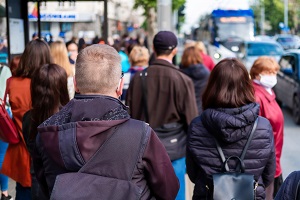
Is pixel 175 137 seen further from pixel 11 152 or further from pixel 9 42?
pixel 9 42

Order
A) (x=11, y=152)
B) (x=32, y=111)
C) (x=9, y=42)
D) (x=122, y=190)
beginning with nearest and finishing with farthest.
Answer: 1. (x=122, y=190)
2. (x=32, y=111)
3. (x=11, y=152)
4. (x=9, y=42)

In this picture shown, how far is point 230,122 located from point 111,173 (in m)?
1.30

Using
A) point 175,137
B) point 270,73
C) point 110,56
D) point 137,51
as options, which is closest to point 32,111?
point 175,137

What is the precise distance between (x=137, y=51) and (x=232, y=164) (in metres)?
5.27

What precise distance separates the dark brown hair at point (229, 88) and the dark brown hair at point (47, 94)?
1.14m

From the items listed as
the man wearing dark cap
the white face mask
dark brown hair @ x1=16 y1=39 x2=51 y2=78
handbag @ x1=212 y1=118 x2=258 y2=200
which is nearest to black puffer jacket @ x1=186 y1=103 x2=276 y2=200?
handbag @ x1=212 y1=118 x2=258 y2=200

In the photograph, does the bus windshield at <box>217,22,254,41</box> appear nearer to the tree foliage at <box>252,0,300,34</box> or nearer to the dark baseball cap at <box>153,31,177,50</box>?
the dark baseball cap at <box>153,31,177,50</box>

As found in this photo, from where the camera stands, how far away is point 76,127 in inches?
115

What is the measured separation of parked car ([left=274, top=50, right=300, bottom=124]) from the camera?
47.7ft

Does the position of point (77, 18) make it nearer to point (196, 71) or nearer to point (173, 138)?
point (196, 71)

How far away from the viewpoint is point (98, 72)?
9.89 ft

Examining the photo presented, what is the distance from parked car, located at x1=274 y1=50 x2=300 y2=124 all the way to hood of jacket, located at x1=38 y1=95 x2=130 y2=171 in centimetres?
1170

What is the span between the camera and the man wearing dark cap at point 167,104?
566 cm

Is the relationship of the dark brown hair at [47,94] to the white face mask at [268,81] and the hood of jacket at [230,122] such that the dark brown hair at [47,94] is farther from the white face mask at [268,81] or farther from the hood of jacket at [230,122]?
the white face mask at [268,81]
